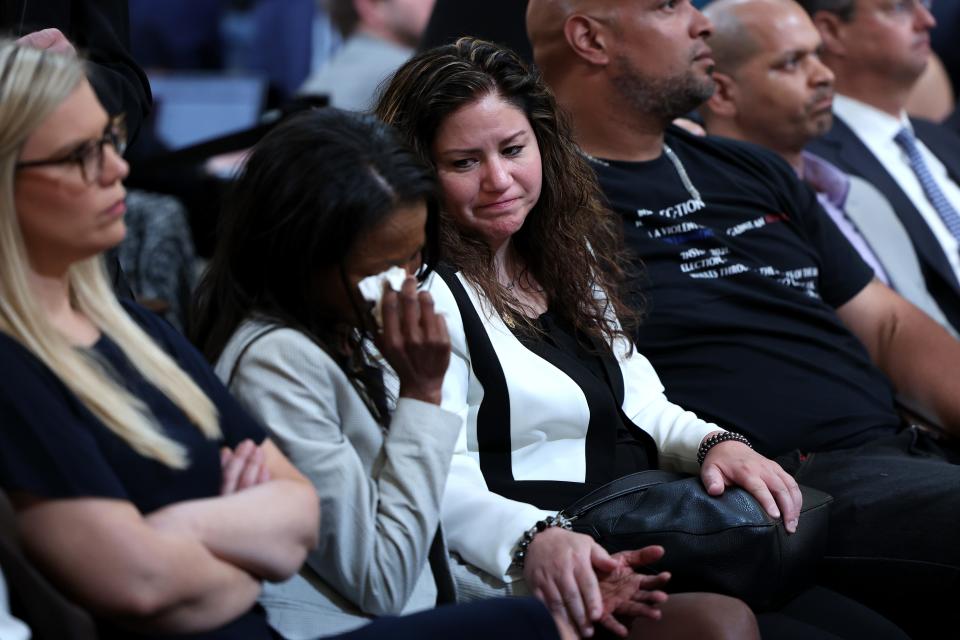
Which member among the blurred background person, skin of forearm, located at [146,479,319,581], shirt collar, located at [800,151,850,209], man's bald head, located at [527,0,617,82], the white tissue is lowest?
the blurred background person

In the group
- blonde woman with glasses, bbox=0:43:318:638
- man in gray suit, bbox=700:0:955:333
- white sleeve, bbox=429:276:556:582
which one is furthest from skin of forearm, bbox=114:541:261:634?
man in gray suit, bbox=700:0:955:333

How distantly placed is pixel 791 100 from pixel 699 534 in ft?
5.68

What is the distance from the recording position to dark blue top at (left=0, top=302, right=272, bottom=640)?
1309mm

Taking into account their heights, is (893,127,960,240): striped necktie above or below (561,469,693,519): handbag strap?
below

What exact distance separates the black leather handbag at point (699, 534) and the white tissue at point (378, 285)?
0.46 m

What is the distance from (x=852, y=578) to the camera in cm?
228

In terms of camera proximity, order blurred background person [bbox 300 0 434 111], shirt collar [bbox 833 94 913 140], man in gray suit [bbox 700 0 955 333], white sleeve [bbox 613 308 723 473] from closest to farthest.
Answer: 1. white sleeve [bbox 613 308 723 473]
2. man in gray suit [bbox 700 0 955 333]
3. shirt collar [bbox 833 94 913 140]
4. blurred background person [bbox 300 0 434 111]

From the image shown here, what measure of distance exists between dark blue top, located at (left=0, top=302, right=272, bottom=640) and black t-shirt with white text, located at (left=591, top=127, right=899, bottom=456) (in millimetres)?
1159

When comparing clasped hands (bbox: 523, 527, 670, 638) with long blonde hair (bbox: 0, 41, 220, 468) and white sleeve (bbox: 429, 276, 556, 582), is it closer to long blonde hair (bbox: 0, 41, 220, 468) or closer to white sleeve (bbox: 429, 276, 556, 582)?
white sleeve (bbox: 429, 276, 556, 582)

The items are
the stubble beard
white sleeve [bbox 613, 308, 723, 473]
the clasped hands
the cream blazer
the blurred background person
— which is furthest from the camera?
the blurred background person

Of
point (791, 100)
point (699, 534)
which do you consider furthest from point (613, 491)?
point (791, 100)

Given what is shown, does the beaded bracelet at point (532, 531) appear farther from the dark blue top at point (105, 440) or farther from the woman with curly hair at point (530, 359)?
the dark blue top at point (105, 440)

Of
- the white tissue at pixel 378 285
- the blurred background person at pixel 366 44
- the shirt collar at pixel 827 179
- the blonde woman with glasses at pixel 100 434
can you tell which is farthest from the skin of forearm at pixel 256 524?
the blurred background person at pixel 366 44

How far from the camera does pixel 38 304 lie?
1383 mm
